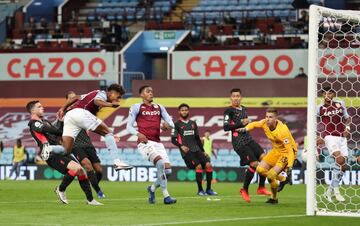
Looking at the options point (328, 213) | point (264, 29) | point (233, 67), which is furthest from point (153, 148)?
point (264, 29)

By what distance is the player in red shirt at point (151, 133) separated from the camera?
53.1 ft

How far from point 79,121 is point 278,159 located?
3.28 meters

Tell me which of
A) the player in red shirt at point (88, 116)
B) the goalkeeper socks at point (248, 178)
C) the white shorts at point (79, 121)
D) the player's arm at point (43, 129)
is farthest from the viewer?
the goalkeeper socks at point (248, 178)

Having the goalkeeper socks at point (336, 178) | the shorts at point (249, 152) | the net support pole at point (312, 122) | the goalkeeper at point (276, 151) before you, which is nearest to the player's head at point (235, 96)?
the shorts at point (249, 152)

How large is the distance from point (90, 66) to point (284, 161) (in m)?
21.5

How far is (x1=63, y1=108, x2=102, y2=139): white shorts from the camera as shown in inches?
626

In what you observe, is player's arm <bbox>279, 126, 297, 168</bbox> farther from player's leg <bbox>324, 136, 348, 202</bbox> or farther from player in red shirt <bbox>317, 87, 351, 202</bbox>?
player's leg <bbox>324, 136, 348, 202</bbox>

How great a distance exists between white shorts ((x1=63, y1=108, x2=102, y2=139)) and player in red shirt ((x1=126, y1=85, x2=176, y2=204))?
665mm

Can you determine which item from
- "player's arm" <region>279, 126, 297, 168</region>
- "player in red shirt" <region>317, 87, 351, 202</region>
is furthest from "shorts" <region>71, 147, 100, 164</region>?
"player in red shirt" <region>317, 87, 351, 202</region>

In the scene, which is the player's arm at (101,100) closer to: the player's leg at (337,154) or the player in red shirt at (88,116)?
the player in red shirt at (88,116)

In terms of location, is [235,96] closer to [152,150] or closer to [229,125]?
[229,125]

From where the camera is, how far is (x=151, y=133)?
1653 cm

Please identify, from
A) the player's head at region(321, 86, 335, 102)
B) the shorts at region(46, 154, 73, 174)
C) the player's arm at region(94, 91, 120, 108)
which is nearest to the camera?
the player's arm at region(94, 91, 120, 108)

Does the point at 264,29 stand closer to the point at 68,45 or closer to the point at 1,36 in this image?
the point at 68,45
